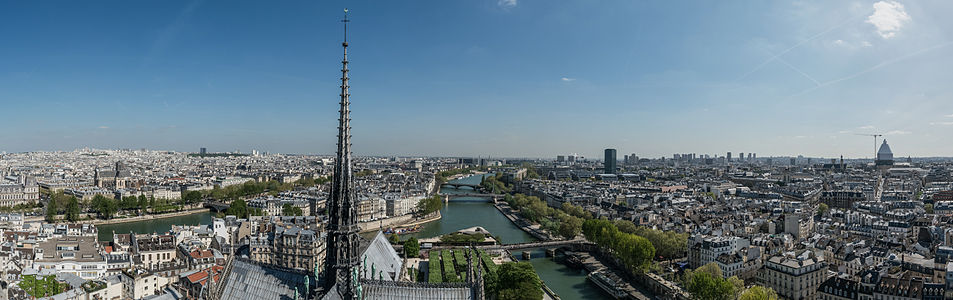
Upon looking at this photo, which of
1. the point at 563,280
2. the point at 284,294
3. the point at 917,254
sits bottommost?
the point at 563,280

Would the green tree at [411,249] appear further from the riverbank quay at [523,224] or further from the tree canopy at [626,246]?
the riverbank quay at [523,224]


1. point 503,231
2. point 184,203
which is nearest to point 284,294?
point 503,231

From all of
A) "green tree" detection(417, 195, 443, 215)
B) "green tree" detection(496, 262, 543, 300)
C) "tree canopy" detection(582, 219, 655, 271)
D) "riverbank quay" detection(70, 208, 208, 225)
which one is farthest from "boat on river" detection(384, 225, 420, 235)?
"green tree" detection(496, 262, 543, 300)

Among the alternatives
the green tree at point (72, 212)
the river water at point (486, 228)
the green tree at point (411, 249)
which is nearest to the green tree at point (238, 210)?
the river water at point (486, 228)

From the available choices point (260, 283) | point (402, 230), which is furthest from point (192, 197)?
point (260, 283)

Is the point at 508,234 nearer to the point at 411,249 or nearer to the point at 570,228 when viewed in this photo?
the point at 570,228

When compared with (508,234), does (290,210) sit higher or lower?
higher

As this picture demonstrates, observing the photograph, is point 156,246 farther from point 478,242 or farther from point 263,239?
point 478,242
